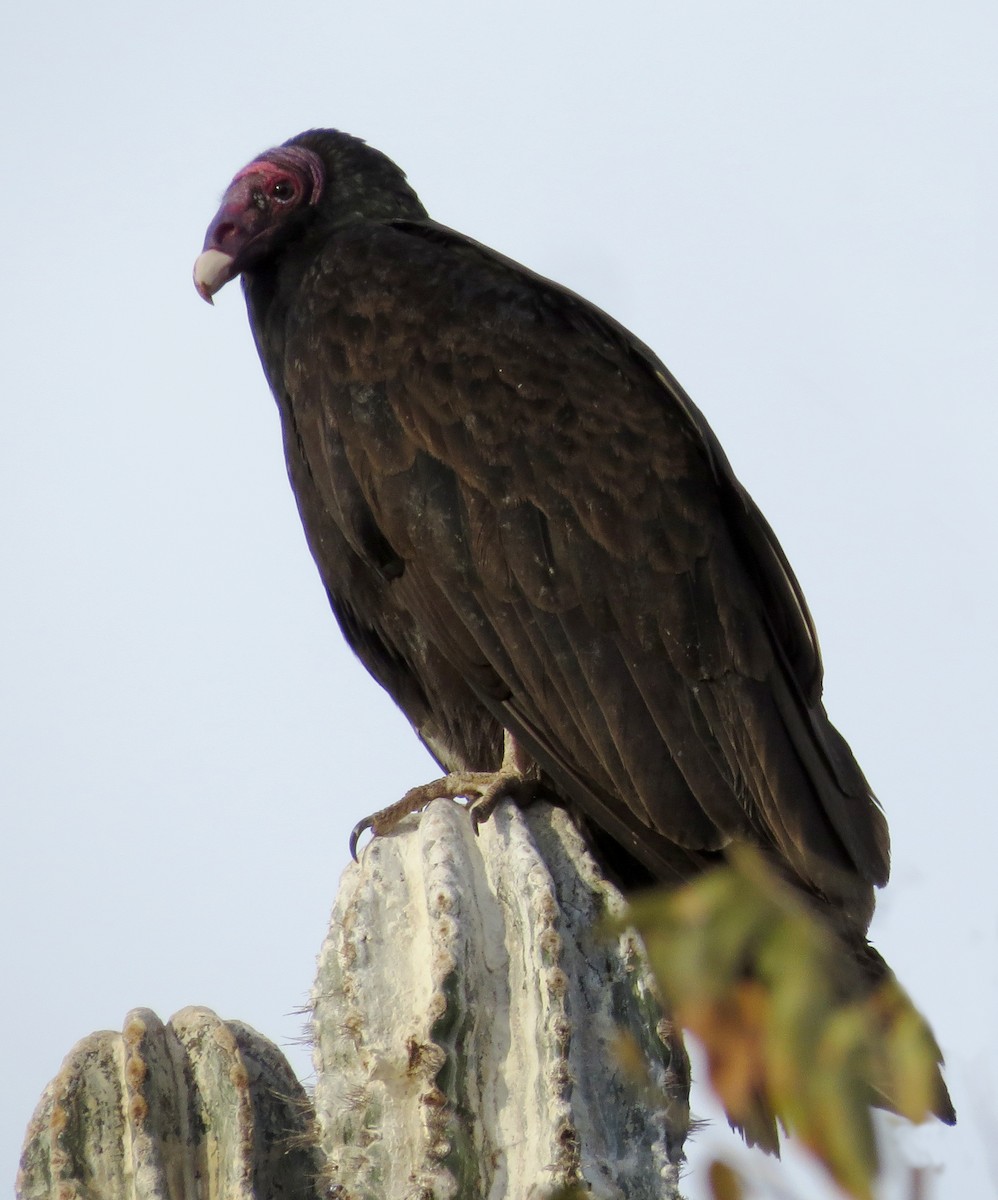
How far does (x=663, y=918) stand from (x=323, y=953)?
1.12 m

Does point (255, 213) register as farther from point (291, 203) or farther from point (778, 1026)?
point (778, 1026)

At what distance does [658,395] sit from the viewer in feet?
11.4

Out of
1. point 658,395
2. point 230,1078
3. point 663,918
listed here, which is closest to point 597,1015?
point 230,1078

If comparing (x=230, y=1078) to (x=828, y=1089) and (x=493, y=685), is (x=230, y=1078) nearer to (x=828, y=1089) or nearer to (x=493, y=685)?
(x=493, y=685)

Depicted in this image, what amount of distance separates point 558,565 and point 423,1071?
1223mm

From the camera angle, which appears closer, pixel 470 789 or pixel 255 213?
pixel 470 789

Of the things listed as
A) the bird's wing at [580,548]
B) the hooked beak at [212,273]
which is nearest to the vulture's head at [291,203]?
the hooked beak at [212,273]

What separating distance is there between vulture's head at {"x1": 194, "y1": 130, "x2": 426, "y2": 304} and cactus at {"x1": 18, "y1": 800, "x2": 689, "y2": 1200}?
1.84 m

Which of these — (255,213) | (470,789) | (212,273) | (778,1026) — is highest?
(255,213)

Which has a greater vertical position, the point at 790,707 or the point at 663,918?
the point at 790,707

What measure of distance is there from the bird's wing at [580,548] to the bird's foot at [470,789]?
0.08m

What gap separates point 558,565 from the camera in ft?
10.5

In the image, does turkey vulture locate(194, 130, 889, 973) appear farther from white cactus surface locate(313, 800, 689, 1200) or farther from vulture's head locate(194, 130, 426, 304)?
white cactus surface locate(313, 800, 689, 1200)

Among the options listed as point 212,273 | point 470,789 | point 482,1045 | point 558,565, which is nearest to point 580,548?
point 558,565
